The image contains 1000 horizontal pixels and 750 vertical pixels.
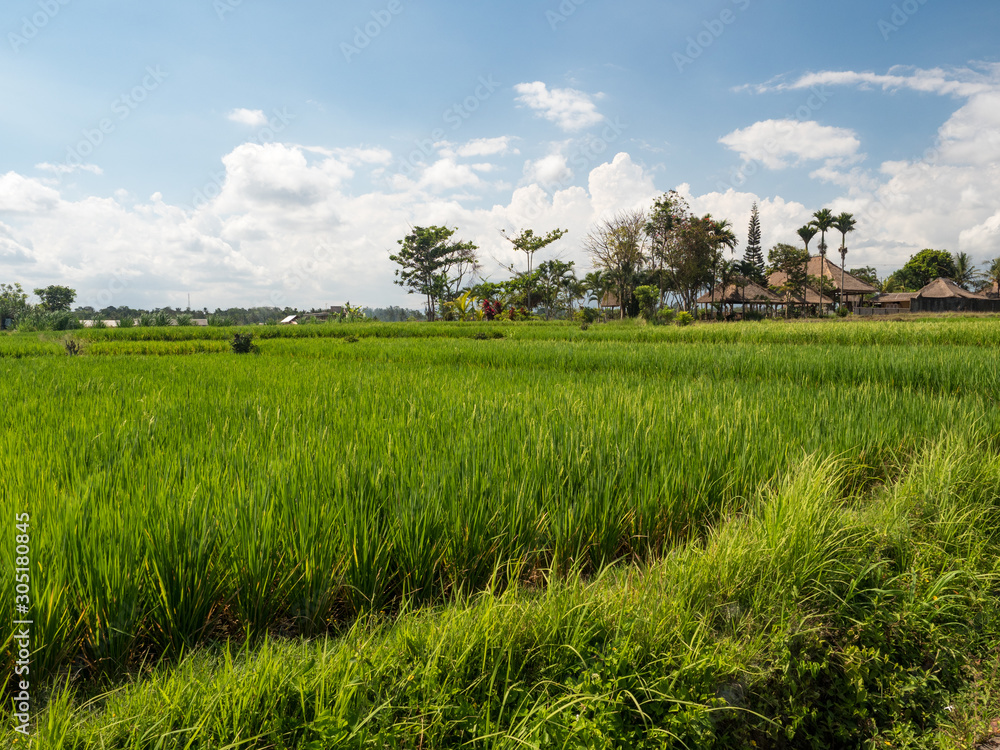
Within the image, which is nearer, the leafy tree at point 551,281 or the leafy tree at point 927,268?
the leafy tree at point 551,281

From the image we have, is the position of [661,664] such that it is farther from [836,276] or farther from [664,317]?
[836,276]

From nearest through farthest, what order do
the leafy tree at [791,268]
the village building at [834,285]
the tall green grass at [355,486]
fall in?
the tall green grass at [355,486] < the leafy tree at [791,268] < the village building at [834,285]

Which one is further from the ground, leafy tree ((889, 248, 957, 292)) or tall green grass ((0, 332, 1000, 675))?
leafy tree ((889, 248, 957, 292))

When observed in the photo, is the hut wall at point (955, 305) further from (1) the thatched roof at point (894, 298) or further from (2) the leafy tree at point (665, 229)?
(2) the leafy tree at point (665, 229)

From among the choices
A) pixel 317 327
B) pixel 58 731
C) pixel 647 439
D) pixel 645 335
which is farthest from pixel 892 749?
pixel 317 327

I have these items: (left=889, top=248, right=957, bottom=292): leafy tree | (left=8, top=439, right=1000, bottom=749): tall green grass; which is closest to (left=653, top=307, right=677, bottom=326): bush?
(left=8, top=439, right=1000, bottom=749): tall green grass

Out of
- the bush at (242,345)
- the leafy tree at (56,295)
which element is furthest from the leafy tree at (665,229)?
the leafy tree at (56,295)

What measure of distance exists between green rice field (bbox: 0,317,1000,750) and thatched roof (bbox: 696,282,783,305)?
126 feet

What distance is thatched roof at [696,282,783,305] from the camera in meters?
37.9

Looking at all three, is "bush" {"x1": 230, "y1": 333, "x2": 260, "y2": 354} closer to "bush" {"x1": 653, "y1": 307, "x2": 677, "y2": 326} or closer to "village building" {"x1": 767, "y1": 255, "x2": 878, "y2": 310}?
"bush" {"x1": 653, "y1": 307, "x2": 677, "y2": 326}

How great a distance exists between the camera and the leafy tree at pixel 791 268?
34719 mm

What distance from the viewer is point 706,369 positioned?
7.09 m

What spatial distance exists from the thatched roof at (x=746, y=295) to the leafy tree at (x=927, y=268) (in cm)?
2981

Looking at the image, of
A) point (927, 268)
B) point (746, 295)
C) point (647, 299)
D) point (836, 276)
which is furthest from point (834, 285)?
point (927, 268)
